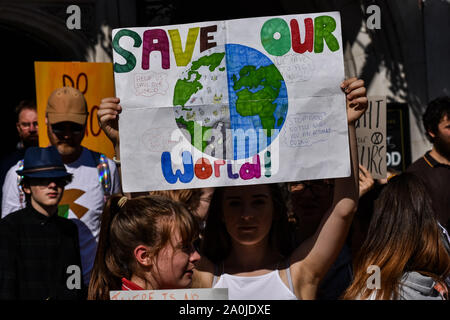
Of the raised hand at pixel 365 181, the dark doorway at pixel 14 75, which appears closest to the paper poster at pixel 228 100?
the raised hand at pixel 365 181

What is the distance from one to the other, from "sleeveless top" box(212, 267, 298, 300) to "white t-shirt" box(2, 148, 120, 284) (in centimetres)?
158

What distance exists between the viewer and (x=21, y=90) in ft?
32.0

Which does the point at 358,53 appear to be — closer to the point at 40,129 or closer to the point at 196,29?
the point at 40,129

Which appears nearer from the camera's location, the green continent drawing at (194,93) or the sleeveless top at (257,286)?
the sleeveless top at (257,286)

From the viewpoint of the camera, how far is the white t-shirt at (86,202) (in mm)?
4738

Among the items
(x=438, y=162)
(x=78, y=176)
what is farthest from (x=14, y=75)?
(x=438, y=162)

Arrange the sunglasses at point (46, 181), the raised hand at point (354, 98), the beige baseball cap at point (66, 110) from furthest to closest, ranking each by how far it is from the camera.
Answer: the beige baseball cap at point (66, 110) → the sunglasses at point (46, 181) → the raised hand at point (354, 98)

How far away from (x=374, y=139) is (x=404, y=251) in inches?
70.4

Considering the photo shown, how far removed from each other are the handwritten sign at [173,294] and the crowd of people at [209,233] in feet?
0.18

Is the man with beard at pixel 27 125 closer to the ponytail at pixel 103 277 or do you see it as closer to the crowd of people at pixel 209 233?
the crowd of people at pixel 209 233

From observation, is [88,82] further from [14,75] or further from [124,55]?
[14,75]

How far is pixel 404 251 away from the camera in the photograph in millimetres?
2912

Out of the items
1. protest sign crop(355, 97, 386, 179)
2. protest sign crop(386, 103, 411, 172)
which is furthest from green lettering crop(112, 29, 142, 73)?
protest sign crop(386, 103, 411, 172)

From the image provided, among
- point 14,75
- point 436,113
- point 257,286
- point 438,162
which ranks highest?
point 14,75
